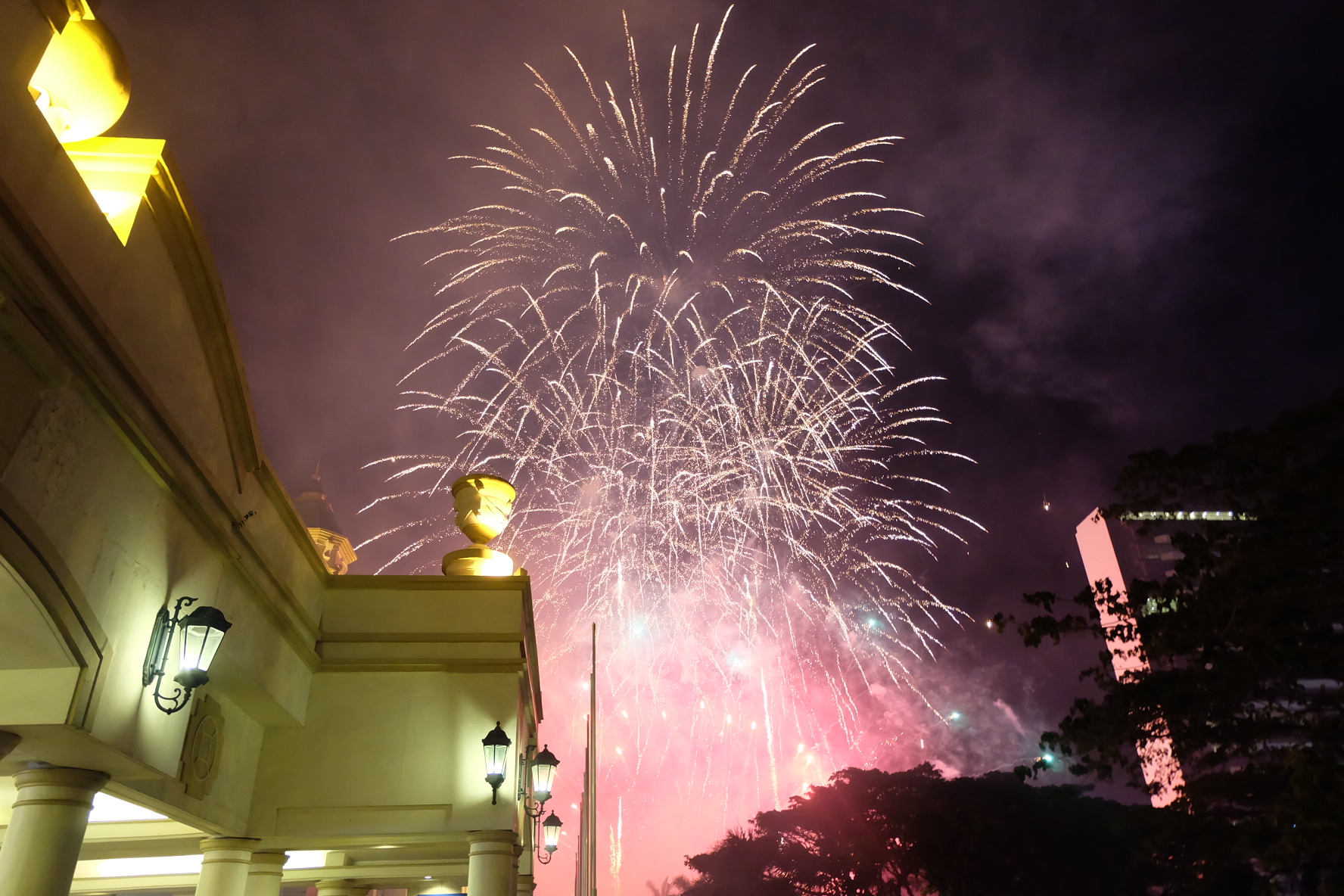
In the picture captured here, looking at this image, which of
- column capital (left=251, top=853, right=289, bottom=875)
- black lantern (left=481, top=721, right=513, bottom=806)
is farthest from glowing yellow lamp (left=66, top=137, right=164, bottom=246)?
column capital (left=251, top=853, right=289, bottom=875)

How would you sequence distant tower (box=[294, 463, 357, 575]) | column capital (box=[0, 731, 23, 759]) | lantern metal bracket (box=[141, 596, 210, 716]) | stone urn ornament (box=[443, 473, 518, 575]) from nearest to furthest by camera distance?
column capital (box=[0, 731, 23, 759])
lantern metal bracket (box=[141, 596, 210, 716])
stone urn ornament (box=[443, 473, 518, 575])
distant tower (box=[294, 463, 357, 575])

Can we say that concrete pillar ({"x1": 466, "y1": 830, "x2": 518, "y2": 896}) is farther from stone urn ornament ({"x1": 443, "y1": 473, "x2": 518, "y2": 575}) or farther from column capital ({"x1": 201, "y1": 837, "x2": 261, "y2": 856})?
stone urn ornament ({"x1": 443, "y1": 473, "x2": 518, "y2": 575})

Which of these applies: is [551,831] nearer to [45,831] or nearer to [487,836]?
[487,836]

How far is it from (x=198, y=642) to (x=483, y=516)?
5.68 meters

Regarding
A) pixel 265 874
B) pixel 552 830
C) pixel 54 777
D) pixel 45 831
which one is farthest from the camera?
pixel 552 830

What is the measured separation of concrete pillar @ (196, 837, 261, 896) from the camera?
8.44 m

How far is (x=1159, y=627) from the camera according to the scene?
1087cm

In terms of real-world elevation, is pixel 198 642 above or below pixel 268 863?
above

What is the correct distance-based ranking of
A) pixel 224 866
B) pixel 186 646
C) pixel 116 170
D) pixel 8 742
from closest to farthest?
pixel 8 742 → pixel 116 170 → pixel 186 646 → pixel 224 866

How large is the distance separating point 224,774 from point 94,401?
4.75 meters

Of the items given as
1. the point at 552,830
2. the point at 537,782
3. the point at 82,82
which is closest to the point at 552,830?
the point at 552,830

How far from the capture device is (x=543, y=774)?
11609 millimetres

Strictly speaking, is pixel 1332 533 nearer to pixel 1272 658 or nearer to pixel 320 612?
pixel 1272 658

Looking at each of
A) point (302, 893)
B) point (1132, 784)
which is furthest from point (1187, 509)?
point (302, 893)
